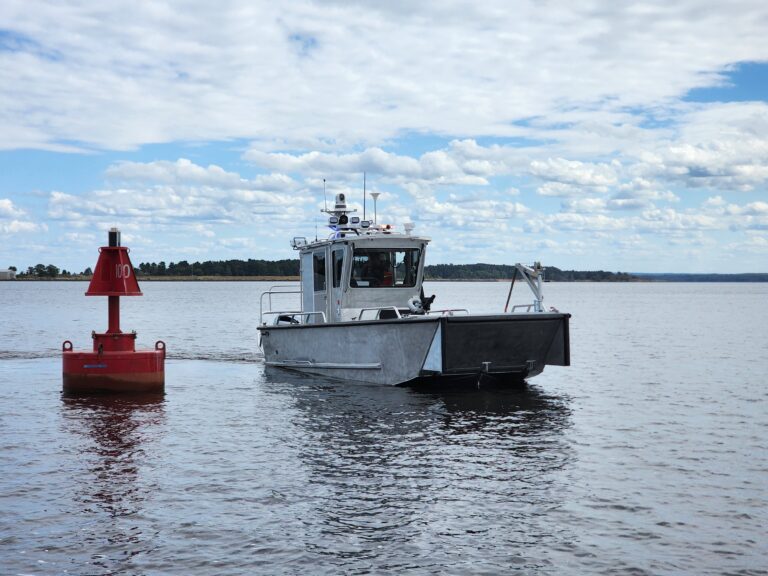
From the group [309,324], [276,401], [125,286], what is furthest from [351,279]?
[125,286]

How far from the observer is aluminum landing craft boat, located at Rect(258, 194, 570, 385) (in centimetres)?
1725

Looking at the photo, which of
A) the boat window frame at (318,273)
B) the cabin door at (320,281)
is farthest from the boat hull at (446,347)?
the boat window frame at (318,273)

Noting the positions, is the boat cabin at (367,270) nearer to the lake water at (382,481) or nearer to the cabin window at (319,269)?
the cabin window at (319,269)

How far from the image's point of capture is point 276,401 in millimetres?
17562

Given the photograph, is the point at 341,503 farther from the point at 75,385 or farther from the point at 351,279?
the point at 351,279

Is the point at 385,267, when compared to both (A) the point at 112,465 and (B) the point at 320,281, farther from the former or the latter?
(A) the point at 112,465

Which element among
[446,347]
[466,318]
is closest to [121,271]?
[446,347]

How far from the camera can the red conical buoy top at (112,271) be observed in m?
16.8

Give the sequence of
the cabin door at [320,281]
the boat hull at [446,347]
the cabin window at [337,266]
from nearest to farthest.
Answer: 1. the boat hull at [446,347]
2. the cabin window at [337,266]
3. the cabin door at [320,281]

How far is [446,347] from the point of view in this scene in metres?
17.0

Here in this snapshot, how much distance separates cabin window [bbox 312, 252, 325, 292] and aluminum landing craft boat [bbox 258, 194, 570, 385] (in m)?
0.03

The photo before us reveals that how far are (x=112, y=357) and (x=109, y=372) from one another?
31 centimetres

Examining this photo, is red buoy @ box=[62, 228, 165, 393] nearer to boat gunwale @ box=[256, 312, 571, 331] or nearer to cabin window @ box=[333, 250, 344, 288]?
boat gunwale @ box=[256, 312, 571, 331]

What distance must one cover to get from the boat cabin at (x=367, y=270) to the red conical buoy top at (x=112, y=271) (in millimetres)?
4841
